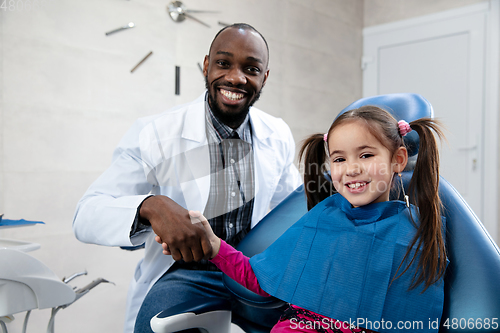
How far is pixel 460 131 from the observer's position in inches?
121

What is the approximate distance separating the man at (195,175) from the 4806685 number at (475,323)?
0.63 m

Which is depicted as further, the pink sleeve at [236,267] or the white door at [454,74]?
the white door at [454,74]

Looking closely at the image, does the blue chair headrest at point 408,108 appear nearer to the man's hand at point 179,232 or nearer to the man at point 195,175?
the man at point 195,175

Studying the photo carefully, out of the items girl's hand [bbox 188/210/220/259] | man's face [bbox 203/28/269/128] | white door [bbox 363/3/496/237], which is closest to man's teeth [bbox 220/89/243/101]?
man's face [bbox 203/28/269/128]

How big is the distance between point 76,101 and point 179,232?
1.36m

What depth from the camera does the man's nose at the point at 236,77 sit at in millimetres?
1197

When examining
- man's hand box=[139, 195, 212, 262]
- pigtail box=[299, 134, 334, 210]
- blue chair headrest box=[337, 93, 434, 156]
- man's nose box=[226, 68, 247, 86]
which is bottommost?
man's hand box=[139, 195, 212, 262]

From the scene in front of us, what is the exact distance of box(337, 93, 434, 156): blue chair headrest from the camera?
100cm

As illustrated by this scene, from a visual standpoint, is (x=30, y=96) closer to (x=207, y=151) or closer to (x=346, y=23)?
(x=207, y=151)

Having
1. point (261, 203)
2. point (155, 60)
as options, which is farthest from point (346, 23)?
point (261, 203)

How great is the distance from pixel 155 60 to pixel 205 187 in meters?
1.28

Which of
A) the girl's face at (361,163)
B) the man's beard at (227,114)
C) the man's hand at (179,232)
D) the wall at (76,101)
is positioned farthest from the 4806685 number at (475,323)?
the wall at (76,101)

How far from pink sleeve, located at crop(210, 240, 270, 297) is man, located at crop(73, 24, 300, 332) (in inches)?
7.9

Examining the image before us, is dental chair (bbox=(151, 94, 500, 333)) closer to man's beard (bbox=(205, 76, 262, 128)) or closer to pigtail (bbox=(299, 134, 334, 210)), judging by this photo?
pigtail (bbox=(299, 134, 334, 210))
